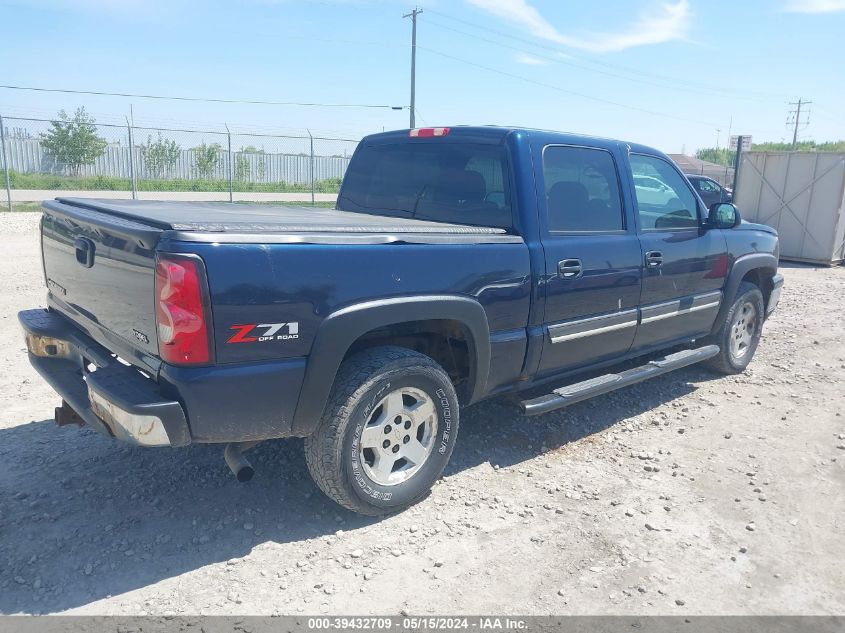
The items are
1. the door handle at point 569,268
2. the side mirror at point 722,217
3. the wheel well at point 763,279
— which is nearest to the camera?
the door handle at point 569,268

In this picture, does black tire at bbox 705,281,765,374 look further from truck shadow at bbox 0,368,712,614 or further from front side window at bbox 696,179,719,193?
front side window at bbox 696,179,719,193

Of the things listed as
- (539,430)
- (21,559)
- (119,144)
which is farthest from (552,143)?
(119,144)

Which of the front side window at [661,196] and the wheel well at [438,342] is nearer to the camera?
the wheel well at [438,342]

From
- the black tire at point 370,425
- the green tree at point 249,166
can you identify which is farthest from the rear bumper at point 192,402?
the green tree at point 249,166

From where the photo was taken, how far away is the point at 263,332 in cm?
281

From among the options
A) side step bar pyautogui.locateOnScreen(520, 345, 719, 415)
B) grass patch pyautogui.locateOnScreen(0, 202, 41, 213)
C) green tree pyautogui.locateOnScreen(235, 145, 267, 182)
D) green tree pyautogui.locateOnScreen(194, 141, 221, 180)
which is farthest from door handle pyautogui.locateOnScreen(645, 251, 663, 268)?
green tree pyautogui.locateOnScreen(235, 145, 267, 182)

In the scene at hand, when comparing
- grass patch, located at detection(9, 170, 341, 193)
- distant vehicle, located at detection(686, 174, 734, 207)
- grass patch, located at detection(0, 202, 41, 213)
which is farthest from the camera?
grass patch, located at detection(9, 170, 341, 193)

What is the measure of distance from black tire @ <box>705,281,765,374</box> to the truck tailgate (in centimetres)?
476

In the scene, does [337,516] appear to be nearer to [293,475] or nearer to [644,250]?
[293,475]

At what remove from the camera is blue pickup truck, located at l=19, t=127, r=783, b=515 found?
2756mm

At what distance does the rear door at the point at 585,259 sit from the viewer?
4.04 m

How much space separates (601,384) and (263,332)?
2.47 m

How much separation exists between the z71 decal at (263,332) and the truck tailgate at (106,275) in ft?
1.17

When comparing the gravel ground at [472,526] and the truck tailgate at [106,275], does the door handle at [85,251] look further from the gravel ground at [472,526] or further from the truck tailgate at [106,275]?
the gravel ground at [472,526]
